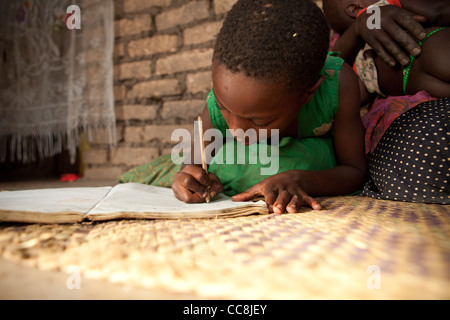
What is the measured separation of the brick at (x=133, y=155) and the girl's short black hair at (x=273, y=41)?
1.08 m

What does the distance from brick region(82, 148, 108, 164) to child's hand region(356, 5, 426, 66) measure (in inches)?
58.5

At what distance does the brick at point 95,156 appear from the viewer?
1.72 m

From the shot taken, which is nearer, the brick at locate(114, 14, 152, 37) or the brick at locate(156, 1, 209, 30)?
the brick at locate(156, 1, 209, 30)

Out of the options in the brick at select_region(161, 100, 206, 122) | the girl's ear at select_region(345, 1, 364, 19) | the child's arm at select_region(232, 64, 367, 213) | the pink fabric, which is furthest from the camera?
the brick at select_region(161, 100, 206, 122)

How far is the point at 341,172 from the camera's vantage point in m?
0.75

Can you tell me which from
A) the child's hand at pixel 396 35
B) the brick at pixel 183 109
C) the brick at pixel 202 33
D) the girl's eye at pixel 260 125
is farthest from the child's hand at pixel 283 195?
the brick at pixel 202 33

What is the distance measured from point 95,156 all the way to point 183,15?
0.97 metres

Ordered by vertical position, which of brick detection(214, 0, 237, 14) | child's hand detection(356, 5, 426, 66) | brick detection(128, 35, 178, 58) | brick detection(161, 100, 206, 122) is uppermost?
brick detection(214, 0, 237, 14)

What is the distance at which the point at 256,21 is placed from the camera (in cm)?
58

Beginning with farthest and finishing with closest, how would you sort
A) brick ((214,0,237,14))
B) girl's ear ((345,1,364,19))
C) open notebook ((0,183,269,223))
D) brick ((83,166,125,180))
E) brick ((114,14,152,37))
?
brick ((83,166,125,180)) < brick ((114,14,152,37)) < brick ((214,0,237,14)) < girl's ear ((345,1,364,19)) < open notebook ((0,183,269,223))

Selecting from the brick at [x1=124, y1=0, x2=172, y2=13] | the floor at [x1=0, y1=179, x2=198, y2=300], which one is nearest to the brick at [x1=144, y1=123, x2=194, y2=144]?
the brick at [x1=124, y1=0, x2=172, y2=13]

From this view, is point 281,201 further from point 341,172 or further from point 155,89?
point 155,89

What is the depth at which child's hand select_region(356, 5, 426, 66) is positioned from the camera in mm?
758

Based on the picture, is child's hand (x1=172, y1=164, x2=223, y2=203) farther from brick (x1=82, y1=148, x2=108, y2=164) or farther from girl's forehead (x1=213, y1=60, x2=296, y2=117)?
brick (x1=82, y1=148, x2=108, y2=164)
